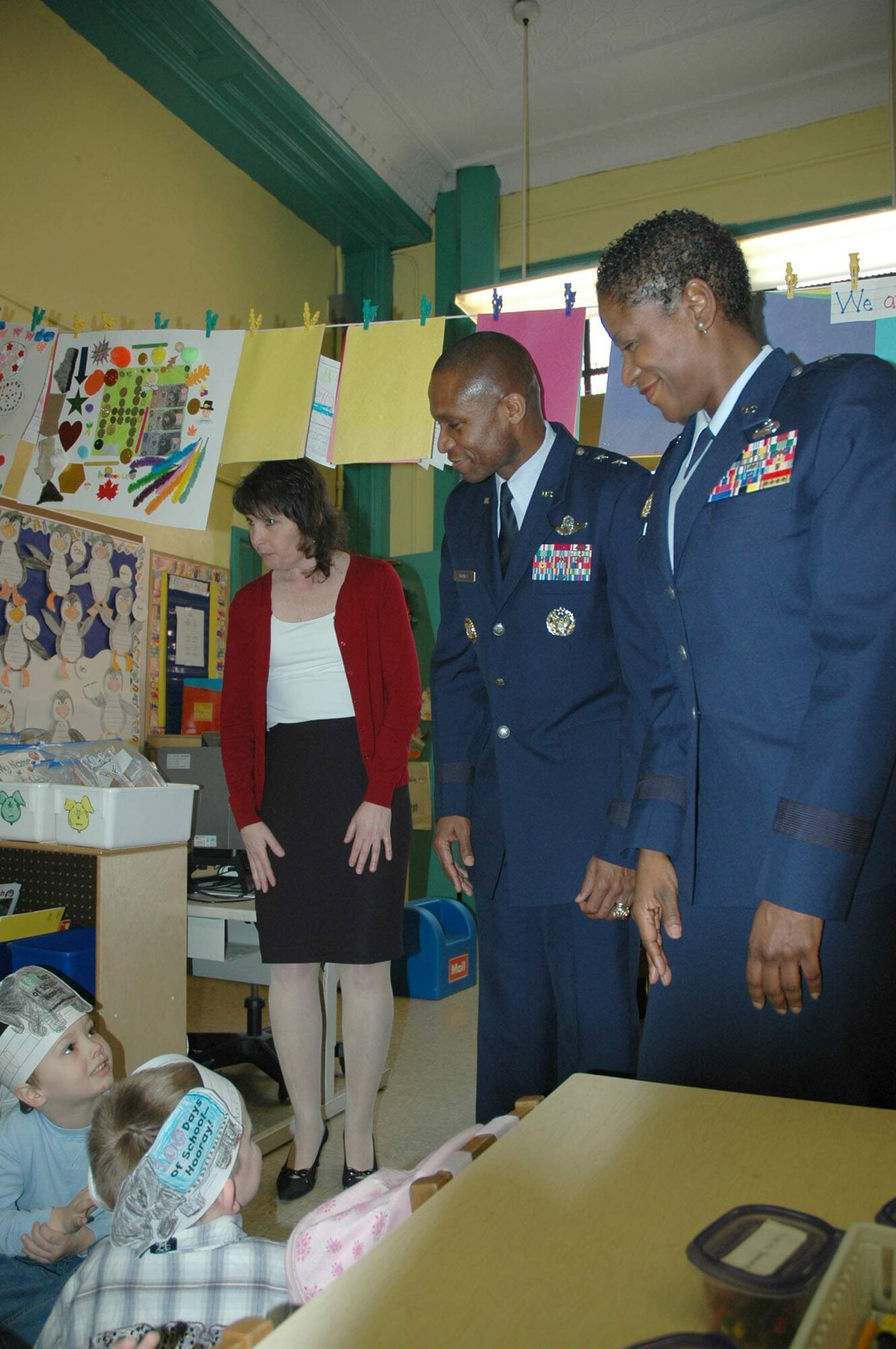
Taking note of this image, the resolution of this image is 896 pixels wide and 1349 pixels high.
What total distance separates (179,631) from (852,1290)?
13.6ft

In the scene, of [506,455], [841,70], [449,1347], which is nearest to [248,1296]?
[449,1347]

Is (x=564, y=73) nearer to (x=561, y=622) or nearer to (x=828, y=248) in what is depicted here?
(x=828, y=248)

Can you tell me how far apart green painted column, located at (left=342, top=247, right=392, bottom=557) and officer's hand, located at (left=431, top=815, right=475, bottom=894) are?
12.6 feet

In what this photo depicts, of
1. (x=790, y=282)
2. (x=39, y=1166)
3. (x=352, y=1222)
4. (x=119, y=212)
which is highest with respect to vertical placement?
(x=119, y=212)

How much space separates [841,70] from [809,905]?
16.4 feet

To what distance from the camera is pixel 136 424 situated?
278 cm

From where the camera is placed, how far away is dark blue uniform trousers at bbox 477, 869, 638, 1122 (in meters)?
1.63

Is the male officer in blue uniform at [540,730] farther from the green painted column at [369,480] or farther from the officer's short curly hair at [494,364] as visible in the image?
the green painted column at [369,480]

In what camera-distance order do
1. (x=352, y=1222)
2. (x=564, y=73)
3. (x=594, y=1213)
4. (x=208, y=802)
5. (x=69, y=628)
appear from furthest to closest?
1. (x=564, y=73)
2. (x=69, y=628)
3. (x=208, y=802)
4. (x=352, y=1222)
5. (x=594, y=1213)

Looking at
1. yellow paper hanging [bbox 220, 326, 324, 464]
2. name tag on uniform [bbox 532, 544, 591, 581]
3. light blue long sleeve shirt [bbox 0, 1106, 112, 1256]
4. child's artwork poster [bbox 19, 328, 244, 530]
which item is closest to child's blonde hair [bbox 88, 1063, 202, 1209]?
light blue long sleeve shirt [bbox 0, 1106, 112, 1256]

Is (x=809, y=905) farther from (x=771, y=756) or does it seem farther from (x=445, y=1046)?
(x=445, y=1046)

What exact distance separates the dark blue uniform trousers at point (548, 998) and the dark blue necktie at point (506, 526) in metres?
A: 0.57

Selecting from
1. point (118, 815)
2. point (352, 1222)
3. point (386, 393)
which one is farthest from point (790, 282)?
point (352, 1222)

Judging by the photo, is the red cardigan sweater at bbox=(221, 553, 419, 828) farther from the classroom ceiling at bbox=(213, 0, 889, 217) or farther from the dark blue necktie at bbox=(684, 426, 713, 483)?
the classroom ceiling at bbox=(213, 0, 889, 217)
